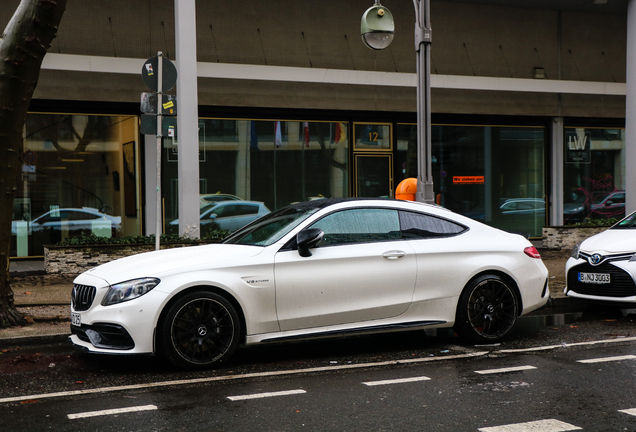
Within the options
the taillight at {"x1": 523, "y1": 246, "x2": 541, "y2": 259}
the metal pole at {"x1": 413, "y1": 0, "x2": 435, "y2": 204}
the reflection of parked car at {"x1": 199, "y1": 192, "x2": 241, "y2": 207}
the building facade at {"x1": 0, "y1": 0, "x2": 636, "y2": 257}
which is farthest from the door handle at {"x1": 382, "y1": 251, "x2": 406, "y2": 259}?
the reflection of parked car at {"x1": 199, "y1": 192, "x2": 241, "y2": 207}

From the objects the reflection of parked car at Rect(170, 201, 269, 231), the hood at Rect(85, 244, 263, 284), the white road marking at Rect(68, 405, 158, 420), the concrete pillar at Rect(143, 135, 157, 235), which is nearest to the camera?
the white road marking at Rect(68, 405, 158, 420)

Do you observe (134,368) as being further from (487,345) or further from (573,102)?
(573,102)

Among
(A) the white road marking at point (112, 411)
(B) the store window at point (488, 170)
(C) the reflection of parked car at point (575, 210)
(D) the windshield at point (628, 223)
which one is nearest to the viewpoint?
(A) the white road marking at point (112, 411)

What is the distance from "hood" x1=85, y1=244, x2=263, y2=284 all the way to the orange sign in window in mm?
12152

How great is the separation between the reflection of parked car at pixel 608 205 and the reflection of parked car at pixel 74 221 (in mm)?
12479

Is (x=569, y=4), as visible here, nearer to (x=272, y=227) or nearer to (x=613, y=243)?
(x=613, y=243)

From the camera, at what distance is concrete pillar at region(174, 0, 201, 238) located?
13.2m

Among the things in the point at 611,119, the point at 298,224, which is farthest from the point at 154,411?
the point at 611,119

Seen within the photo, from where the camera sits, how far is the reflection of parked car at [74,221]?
14.5m

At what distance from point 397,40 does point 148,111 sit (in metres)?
9.26

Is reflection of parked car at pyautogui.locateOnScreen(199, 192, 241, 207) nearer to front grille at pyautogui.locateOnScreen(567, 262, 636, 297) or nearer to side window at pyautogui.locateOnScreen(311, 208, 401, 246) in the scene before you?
front grille at pyautogui.locateOnScreen(567, 262, 636, 297)

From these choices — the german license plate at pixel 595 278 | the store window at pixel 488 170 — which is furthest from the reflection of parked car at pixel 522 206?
the german license plate at pixel 595 278

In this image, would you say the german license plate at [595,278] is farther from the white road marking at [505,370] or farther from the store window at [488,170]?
the store window at [488,170]

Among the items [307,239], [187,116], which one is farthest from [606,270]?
[187,116]
